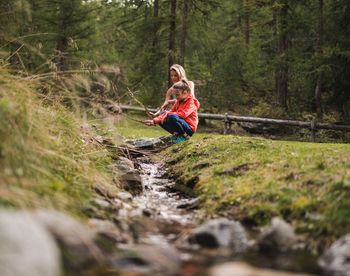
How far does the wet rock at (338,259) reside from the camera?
126 inches

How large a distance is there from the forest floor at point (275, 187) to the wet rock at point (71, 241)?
6.04 ft

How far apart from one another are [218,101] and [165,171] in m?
15.7

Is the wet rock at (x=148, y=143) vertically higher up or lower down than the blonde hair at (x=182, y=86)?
lower down

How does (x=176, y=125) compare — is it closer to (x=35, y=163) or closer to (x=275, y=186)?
(x=275, y=186)

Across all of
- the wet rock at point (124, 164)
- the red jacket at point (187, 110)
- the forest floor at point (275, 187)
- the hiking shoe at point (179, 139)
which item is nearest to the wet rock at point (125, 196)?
the forest floor at point (275, 187)

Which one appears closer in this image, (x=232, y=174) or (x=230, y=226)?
(x=230, y=226)

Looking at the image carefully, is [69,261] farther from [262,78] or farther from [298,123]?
[262,78]

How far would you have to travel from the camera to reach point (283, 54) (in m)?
19.3

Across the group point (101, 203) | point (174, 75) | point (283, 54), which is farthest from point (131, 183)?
point (283, 54)

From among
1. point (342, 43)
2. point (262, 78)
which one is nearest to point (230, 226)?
point (342, 43)

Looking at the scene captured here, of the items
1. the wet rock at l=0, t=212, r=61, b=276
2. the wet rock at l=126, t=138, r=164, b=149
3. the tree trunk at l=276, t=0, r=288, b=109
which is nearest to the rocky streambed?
the wet rock at l=0, t=212, r=61, b=276

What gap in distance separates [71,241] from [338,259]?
74.0 inches

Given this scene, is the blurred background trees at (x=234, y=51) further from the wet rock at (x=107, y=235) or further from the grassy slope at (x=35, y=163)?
the wet rock at (x=107, y=235)

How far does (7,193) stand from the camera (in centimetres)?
341
